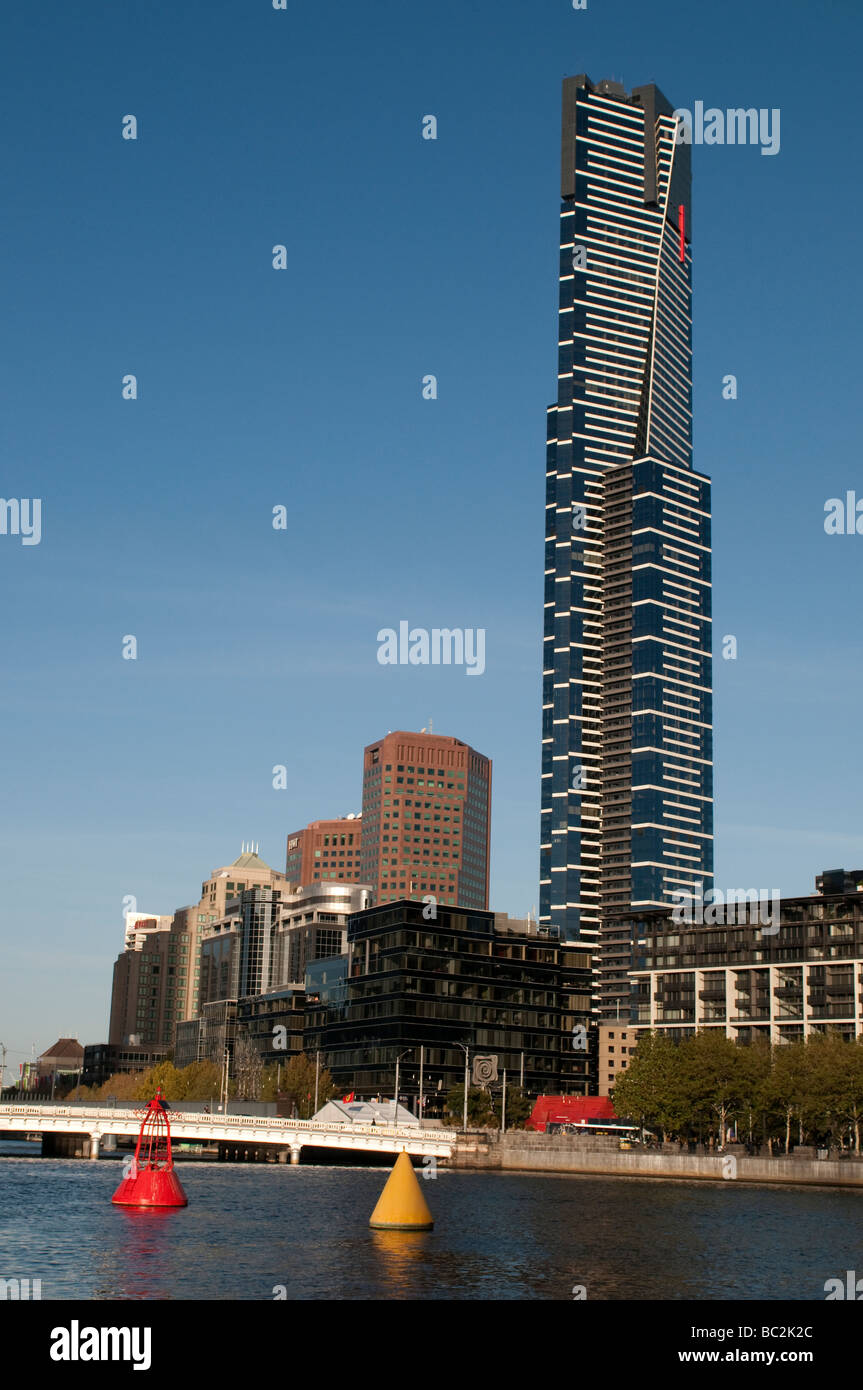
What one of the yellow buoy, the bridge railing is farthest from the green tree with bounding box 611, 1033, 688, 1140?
the yellow buoy

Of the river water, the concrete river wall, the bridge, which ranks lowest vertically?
the concrete river wall

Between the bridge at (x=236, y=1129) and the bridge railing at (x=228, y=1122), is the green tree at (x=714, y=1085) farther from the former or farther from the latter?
the bridge at (x=236, y=1129)

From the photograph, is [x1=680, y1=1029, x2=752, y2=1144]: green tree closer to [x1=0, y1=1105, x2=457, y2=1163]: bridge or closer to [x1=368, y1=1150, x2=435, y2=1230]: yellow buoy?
[x1=0, y1=1105, x2=457, y2=1163]: bridge

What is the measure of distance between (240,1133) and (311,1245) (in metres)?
103

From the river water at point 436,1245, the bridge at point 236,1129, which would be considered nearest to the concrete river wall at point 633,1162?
the bridge at point 236,1129

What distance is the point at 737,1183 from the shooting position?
156750 millimetres

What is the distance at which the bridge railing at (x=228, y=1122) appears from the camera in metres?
168

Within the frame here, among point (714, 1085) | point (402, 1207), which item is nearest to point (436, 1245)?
point (402, 1207)

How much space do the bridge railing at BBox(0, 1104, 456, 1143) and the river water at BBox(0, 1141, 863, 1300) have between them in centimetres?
3398

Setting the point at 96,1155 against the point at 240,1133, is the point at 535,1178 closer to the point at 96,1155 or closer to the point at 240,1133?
the point at 240,1133

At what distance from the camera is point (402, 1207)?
81812 mm

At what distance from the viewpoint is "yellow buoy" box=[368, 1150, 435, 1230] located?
81875 millimetres
